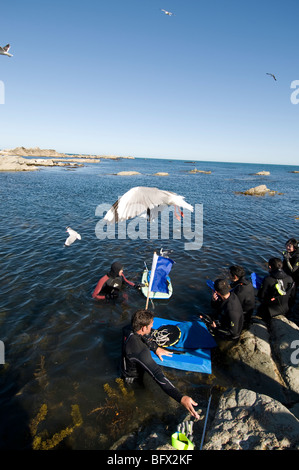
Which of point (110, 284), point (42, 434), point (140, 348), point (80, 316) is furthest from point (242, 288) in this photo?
point (42, 434)

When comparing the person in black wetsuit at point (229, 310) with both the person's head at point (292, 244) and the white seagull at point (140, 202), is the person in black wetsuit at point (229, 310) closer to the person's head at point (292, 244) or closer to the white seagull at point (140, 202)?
the white seagull at point (140, 202)

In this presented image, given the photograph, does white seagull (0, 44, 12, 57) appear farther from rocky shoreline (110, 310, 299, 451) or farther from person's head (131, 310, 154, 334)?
rocky shoreline (110, 310, 299, 451)

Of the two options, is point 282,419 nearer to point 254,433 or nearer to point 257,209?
point 254,433

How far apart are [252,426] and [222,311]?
114 inches

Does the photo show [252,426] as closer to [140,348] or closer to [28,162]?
[140,348]

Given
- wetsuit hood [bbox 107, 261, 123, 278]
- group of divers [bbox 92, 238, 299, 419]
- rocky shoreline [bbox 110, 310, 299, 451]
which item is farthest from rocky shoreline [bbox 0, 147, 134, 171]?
rocky shoreline [bbox 110, 310, 299, 451]

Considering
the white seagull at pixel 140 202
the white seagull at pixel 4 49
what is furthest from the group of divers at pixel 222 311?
the white seagull at pixel 4 49

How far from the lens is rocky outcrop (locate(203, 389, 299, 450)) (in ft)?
12.2

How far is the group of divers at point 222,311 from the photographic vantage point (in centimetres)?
471

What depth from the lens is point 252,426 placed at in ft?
13.2

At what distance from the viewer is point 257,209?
1129 inches

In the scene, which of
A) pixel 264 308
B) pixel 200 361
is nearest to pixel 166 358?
pixel 200 361

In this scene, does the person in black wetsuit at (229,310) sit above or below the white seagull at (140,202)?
below
